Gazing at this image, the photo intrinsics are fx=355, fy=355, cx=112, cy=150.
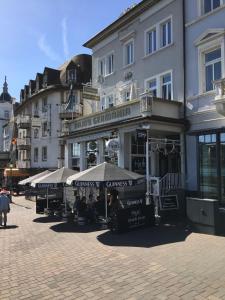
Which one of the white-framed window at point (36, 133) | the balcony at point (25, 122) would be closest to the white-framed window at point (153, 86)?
the white-framed window at point (36, 133)

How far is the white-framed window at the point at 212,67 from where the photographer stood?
16.0 metres

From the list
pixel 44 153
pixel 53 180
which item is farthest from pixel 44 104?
pixel 53 180

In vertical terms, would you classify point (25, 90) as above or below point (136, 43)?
above

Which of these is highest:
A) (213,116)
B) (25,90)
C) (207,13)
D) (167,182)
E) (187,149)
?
(25,90)

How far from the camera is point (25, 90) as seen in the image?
170 feet

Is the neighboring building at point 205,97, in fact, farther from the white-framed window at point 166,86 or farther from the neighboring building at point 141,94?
the white-framed window at point 166,86

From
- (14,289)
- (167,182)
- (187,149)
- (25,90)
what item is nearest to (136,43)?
(187,149)

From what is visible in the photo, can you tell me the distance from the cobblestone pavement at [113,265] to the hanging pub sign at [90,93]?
1203 centimetres

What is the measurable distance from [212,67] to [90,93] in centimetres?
954

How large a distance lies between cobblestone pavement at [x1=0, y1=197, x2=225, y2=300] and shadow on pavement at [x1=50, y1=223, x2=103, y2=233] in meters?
0.43

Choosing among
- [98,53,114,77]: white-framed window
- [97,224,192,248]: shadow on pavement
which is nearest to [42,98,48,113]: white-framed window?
[98,53,114,77]: white-framed window

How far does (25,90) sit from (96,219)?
40.1 metres

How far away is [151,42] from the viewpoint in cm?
2047

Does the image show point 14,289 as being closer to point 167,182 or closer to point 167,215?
point 167,215
